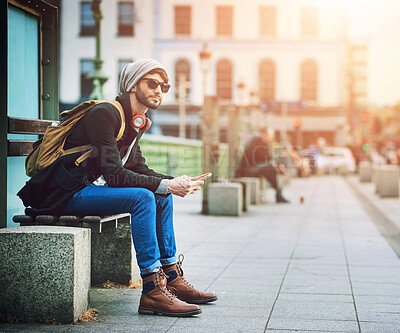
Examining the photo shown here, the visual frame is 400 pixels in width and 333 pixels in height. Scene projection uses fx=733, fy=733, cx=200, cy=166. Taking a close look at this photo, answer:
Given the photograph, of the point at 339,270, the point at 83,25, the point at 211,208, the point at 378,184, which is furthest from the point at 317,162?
the point at 339,270

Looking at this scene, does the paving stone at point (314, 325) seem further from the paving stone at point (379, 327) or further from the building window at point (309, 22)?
the building window at point (309, 22)

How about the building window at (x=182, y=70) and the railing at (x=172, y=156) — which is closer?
the railing at (x=172, y=156)

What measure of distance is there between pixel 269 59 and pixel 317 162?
60.1ft


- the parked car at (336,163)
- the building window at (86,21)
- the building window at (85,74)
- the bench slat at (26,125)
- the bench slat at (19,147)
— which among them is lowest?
the parked car at (336,163)

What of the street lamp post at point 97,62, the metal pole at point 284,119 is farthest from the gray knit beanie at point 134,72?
the metal pole at point 284,119

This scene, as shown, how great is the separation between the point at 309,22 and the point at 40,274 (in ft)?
177

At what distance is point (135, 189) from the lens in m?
4.85

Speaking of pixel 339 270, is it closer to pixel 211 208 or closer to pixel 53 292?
pixel 53 292

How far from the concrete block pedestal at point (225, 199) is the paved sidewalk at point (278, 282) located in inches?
49.7

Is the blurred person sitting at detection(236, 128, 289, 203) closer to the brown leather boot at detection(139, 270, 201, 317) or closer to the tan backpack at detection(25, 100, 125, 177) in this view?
the tan backpack at detection(25, 100, 125, 177)

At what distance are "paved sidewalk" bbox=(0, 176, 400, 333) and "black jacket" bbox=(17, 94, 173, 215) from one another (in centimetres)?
83

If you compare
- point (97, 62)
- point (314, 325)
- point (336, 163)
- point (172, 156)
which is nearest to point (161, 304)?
point (314, 325)

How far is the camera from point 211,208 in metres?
13.4

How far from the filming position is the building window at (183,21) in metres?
56.2
